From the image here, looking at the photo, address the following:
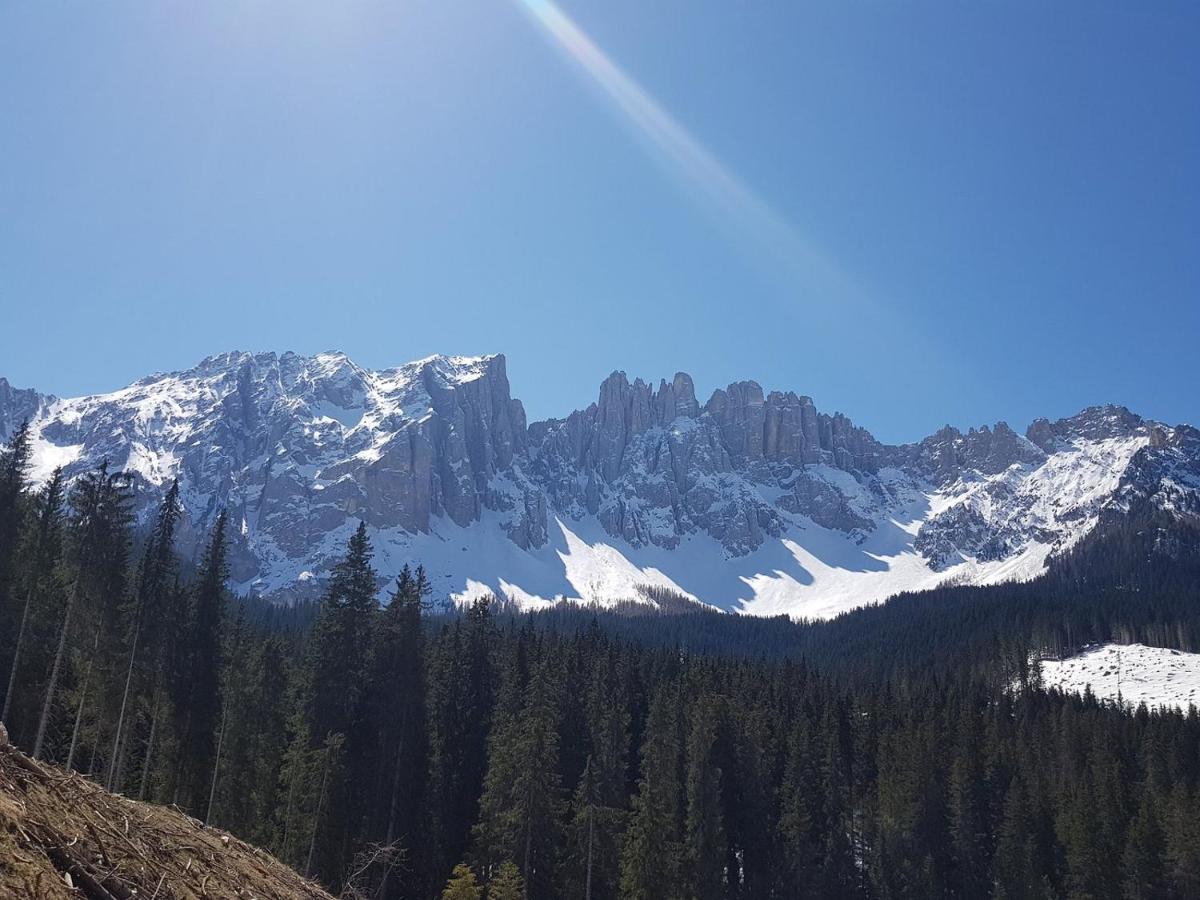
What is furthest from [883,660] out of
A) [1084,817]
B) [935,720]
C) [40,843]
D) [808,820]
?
[40,843]

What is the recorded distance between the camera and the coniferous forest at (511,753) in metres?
32.1

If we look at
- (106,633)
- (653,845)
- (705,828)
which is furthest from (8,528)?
(705,828)

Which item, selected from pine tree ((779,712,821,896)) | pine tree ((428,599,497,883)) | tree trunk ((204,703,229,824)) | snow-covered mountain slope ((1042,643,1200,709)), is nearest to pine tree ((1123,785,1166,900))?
pine tree ((779,712,821,896))

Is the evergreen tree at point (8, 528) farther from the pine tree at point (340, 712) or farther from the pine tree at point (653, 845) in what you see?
the pine tree at point (653, 845)

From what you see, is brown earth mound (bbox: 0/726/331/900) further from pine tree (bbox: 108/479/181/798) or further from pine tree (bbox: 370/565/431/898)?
pine tree (bbox: 370/565/431/898)

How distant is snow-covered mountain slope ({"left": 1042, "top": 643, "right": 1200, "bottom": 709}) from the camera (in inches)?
4444

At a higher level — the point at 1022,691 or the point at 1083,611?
the point at 1083,611

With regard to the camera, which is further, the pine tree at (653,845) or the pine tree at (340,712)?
the pine tree at (653,845)

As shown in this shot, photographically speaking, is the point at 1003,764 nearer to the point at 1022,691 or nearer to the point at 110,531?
the point at 1022,691

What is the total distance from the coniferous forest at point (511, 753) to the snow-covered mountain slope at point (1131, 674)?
2988 cm

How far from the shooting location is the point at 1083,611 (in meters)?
147

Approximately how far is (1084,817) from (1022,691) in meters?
50.8

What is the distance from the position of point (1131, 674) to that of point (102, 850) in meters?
143

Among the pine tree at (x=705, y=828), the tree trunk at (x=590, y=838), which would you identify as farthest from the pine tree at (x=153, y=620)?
the pine tree at (x=705, y=828)
